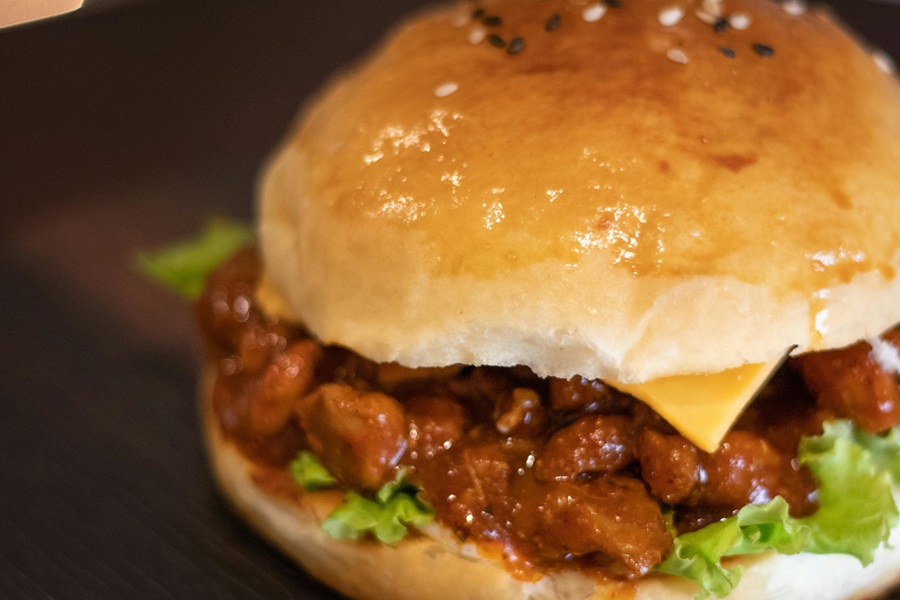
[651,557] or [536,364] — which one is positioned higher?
[536,364]

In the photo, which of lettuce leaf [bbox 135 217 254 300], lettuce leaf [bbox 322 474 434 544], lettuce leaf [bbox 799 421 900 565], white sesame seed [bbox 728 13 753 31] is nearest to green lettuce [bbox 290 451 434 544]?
lettuce leaf [bbox 322 474 434 544]

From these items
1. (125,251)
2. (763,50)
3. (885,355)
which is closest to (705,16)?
(763,50)

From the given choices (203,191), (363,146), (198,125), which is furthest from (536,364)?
(198,125)

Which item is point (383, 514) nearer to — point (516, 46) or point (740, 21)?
point (516, 46)

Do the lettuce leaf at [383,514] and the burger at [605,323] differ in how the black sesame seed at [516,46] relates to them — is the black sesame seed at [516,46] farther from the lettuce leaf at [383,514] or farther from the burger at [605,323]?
the lettuce leaf at [383,514]

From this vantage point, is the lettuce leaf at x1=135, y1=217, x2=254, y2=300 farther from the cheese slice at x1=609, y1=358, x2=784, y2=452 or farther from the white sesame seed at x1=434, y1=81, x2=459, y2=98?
the cheese slice at x1=609, y1=358, x2=784, y2=452

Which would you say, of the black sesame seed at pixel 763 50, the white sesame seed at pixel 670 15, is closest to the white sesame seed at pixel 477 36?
the white sesame seed at pixel 670 15

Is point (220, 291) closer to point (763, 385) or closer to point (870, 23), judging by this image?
point (763, 385)
